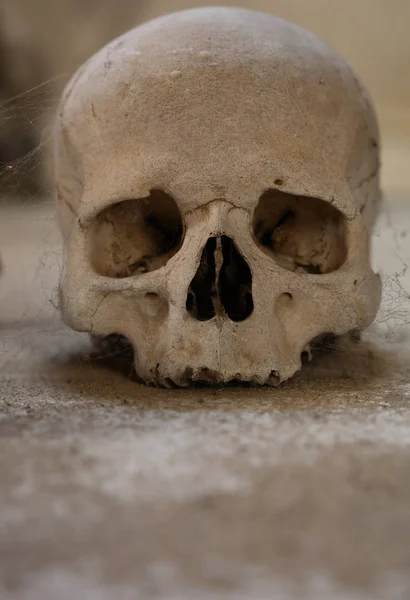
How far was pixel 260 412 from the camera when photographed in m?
1.13

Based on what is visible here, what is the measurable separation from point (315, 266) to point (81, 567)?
901 millimetres

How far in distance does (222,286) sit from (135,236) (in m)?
0.20

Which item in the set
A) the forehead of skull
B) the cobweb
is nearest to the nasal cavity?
the forehead of skull

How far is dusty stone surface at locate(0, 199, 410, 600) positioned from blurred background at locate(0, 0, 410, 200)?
0.43 meters

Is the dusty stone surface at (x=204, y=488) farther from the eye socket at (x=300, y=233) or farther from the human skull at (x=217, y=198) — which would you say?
the eye socket at (x=300, y=233)

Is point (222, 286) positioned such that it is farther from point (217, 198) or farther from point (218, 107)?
point (218, 107)

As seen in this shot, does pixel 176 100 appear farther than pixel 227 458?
Yes

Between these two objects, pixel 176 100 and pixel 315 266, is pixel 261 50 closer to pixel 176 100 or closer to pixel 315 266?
pixel 176 100

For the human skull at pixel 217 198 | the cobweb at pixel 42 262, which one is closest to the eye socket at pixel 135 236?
the human skull at pixel 217 198

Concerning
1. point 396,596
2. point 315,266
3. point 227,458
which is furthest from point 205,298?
point 396,596

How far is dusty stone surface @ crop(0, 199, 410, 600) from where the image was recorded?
65cm

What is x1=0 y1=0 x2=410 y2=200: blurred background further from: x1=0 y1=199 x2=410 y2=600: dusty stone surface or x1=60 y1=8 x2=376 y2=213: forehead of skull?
x1=0 y1=199 x2=410 y2=600: dusty stone surface

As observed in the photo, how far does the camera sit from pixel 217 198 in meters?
1.33

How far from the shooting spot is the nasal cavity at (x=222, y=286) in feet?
4.39
